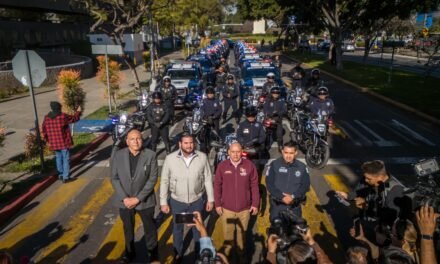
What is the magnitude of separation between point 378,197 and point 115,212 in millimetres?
5015

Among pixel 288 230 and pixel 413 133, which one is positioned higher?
pixel 288 230

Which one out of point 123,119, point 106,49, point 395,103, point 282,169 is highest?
point 106,49

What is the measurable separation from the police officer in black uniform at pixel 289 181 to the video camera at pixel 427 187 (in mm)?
1494

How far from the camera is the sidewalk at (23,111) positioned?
39.4ft

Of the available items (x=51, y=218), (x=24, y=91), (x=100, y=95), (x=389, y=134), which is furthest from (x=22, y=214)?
(x=24, y=91)

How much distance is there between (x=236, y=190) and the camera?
546 cm

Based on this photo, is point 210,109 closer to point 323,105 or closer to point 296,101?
point 323,105

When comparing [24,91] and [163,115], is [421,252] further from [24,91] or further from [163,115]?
[24,91]

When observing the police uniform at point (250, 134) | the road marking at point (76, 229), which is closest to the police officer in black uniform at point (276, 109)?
the police uniform at point (250, 134)

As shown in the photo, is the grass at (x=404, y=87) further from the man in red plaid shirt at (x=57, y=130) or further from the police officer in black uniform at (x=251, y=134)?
the man in red plaid shirt at (x=57, y=130)

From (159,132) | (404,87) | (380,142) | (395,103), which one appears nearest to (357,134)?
(380,142)

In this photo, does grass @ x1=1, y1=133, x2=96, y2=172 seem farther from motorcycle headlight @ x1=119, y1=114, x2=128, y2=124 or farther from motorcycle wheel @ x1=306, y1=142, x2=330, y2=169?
motorcycle wheel @ x1=306, y1=142, x2=330, y2=169

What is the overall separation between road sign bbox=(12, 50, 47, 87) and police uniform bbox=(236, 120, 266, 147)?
16.4ft

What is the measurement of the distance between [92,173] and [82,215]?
2534 mm
